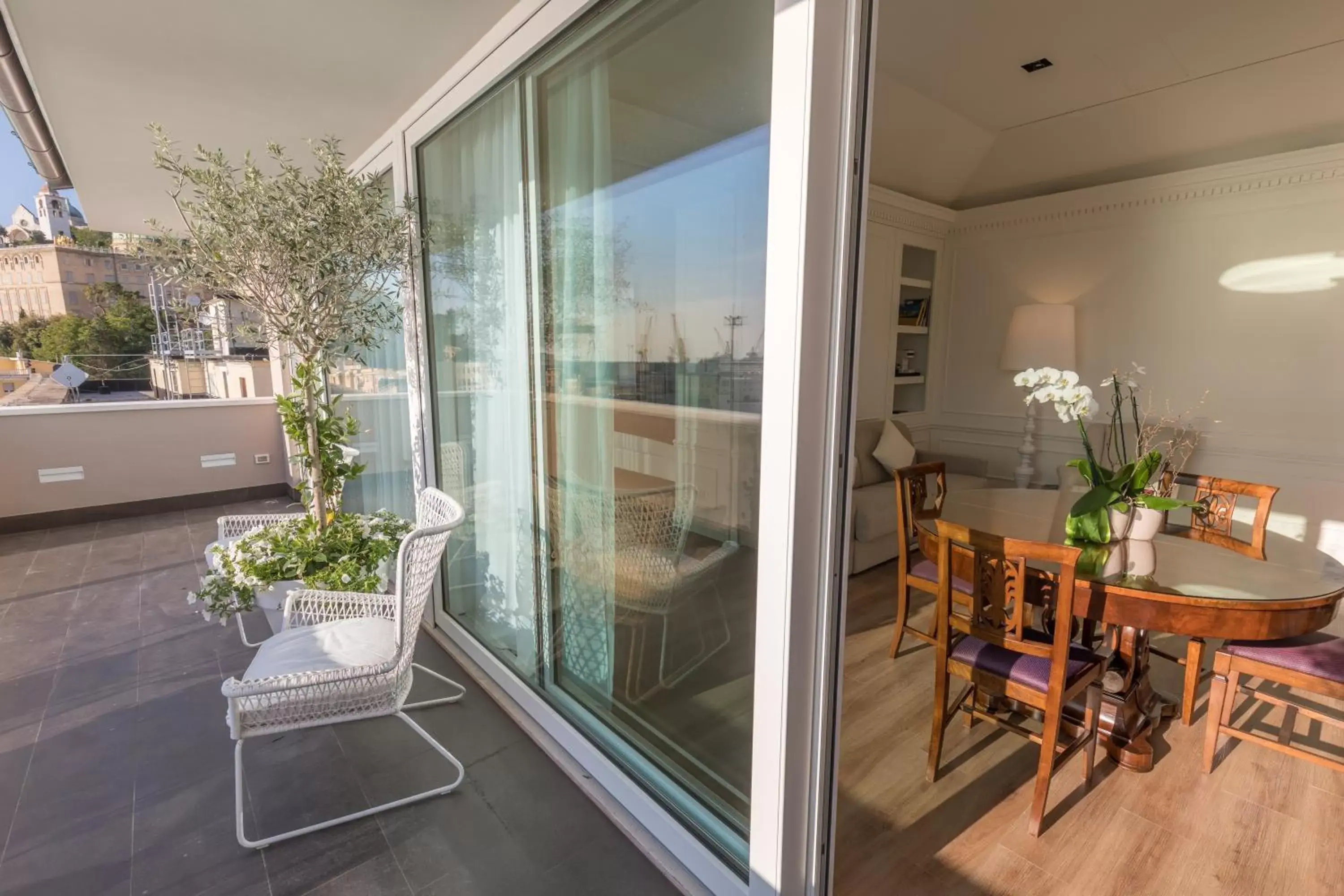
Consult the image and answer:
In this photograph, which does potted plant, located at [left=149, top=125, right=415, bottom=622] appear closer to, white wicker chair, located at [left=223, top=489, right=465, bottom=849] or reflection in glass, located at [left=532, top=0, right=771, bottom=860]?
white wicker chair, located at [left=223, top=489, right=465, bottom=849]

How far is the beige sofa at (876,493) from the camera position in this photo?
3.75 metres

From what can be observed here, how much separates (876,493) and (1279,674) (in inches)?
80.4

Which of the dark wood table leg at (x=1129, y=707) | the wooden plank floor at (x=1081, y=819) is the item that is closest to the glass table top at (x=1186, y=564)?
the dark wood table leg at (x=1129, y=707)

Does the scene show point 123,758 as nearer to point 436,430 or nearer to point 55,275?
point 436,430

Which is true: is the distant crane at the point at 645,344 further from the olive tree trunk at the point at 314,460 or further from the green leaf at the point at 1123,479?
the olive tree trunk at the point at 314,460

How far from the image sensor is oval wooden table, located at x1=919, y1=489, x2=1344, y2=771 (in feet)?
5.71

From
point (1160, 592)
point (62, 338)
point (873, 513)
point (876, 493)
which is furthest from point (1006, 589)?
point (62, 338)

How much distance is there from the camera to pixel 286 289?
8.43ft

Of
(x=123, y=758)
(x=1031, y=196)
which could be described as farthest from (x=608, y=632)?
(x=1031, y=196)

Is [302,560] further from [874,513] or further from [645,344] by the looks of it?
[874,513]

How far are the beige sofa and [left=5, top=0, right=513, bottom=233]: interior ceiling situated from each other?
9.31 feet

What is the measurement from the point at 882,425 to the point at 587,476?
2.78 m

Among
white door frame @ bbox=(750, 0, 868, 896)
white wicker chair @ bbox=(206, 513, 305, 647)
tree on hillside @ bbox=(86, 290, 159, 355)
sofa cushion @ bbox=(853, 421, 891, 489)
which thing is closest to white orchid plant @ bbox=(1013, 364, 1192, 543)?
white door frame @ bbox=(750, 0, 868, 896)

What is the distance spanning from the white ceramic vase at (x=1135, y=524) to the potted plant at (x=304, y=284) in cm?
289
